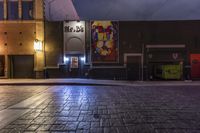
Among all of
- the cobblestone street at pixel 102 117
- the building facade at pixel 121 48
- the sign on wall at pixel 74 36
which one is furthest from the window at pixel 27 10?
the cobblestone street at pixel 102 117

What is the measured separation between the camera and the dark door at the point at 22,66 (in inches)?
1091

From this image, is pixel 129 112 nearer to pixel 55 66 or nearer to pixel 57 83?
pixel 57 83

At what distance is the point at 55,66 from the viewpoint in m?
27.4

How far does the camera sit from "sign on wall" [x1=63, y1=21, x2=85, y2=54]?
2720cm

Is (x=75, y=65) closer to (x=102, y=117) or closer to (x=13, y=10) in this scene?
(x=13, y=10)

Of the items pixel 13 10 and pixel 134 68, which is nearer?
pixel 134 68

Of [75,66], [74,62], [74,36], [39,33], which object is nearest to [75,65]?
[75,66]

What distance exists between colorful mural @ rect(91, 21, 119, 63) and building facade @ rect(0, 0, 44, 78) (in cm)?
438

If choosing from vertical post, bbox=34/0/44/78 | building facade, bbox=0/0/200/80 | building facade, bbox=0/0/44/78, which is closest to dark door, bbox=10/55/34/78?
building facade, bbox=0/0/44/78

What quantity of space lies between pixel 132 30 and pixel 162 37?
8.50 feet

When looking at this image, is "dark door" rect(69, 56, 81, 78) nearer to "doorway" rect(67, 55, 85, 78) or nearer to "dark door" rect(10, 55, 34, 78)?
"doorway" rect(67, 55, 85, 78)

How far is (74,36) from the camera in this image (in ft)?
89.4

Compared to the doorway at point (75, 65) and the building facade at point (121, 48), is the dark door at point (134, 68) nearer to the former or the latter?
the building facade at point (121, 48)

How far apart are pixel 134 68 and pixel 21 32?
999 cm
